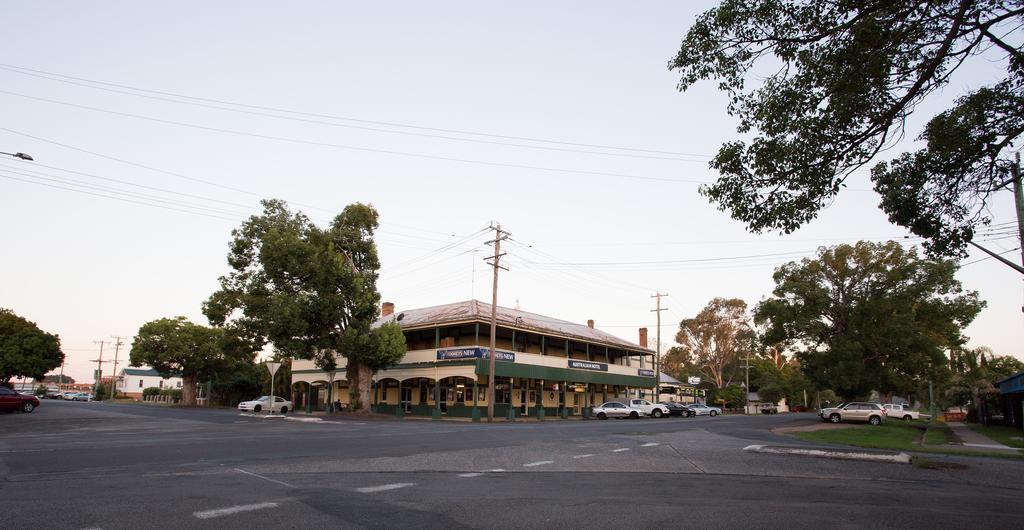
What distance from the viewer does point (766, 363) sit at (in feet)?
298

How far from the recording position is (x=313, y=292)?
3984cm

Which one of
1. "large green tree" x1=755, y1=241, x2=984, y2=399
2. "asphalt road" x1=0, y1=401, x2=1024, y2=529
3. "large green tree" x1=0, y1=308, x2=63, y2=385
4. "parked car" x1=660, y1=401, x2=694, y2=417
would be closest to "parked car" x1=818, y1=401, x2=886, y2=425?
"large green tree" x1=755, y1=241, x2=984, y2=399

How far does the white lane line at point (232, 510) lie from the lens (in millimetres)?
7094

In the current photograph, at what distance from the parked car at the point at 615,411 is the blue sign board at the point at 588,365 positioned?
390 cm

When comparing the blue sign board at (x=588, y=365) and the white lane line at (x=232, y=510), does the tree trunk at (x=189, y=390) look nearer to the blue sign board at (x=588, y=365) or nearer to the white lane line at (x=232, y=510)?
the blue sign board at (x=588, y=365)

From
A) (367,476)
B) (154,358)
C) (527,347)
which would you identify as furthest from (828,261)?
(154,358)

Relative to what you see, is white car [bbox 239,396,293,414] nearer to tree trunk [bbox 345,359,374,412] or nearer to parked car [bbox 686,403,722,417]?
tree trunk [bbox 345,359,374,412]

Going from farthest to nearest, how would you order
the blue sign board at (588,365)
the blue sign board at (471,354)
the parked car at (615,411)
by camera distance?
the blue sign board at (588,365)
the parked car at (615,411)
the blue sign board at (471,354)

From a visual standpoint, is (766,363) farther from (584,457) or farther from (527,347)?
(584,457)

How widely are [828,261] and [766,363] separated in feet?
162

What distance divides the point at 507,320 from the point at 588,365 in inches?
410

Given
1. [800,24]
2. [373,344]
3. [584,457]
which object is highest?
[800,24]

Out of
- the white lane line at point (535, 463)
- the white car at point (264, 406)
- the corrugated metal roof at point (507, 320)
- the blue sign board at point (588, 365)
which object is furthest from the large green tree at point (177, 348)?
the white lane line at point (535, 463)

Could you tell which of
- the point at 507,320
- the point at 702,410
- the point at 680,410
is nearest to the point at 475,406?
A: the point at 507,320
